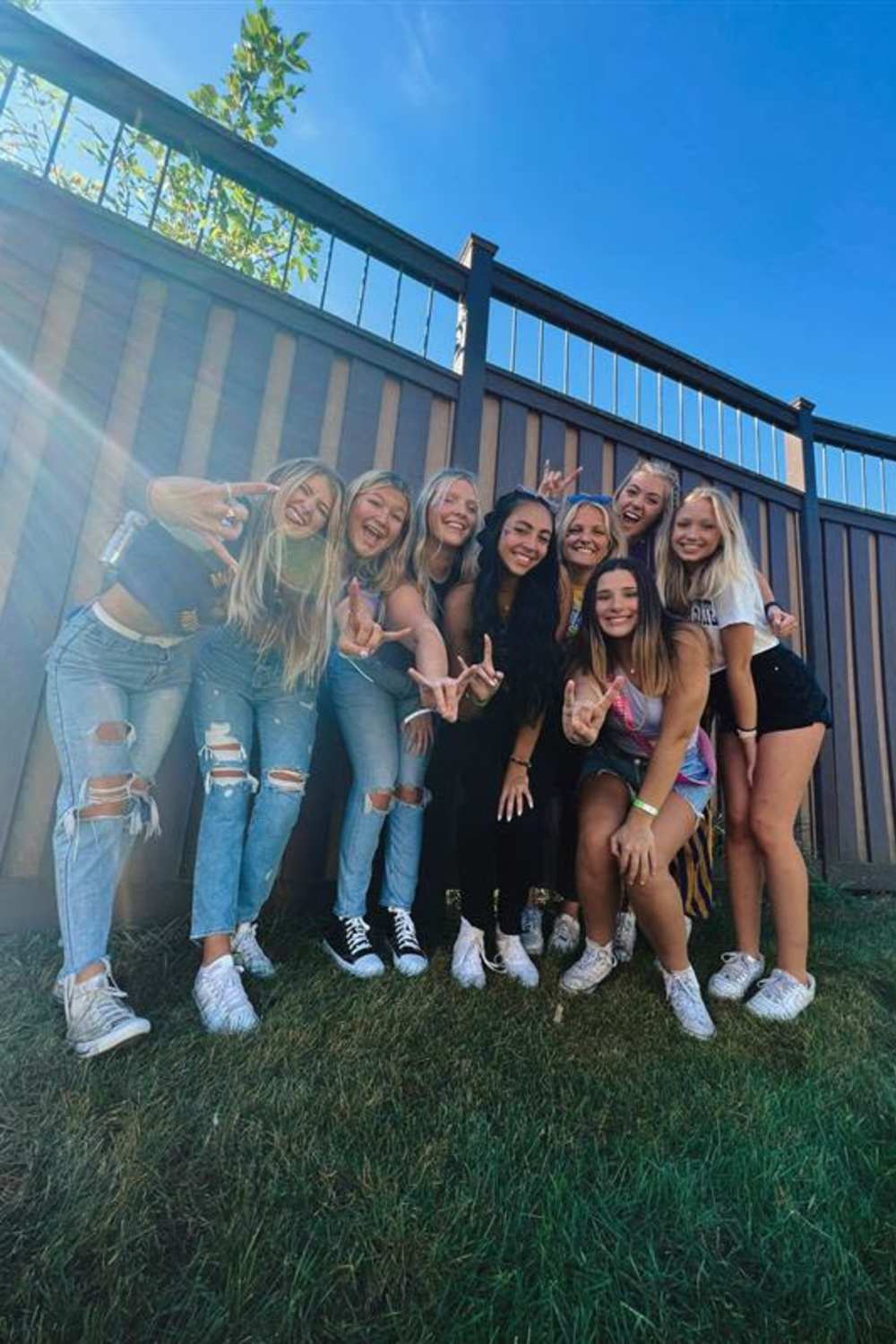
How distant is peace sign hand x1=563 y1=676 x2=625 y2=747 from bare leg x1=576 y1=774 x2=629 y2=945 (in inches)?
7.2

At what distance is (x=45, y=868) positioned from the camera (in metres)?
2.12

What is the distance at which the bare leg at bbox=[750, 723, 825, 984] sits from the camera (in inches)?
82.5

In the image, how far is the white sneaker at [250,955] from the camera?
74.3 inches

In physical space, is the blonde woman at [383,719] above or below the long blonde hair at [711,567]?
below

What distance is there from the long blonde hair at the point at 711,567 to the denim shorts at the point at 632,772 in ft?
2.01

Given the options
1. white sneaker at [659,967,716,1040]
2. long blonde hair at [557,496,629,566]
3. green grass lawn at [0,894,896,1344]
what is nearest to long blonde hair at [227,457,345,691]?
long blonde hair at [557,496,629,566]

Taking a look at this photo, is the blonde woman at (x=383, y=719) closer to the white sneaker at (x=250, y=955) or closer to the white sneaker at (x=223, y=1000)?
the white sneaker at (x=250, y=955)

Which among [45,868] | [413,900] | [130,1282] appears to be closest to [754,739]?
[413,900]

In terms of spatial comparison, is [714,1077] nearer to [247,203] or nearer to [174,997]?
[174,997]

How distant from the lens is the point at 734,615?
218cm

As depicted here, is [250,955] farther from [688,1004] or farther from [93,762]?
[688,1004]

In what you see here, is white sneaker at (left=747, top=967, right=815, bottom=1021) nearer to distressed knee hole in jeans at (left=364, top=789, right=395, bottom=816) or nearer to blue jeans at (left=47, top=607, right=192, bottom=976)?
distressed knee hole in jeans at (left=364, top=789, right=395, bottom=816)

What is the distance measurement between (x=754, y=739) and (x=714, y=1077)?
1.11 m

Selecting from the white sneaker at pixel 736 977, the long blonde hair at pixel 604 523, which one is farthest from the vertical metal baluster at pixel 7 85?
the white sneaker at pixel 736 977
